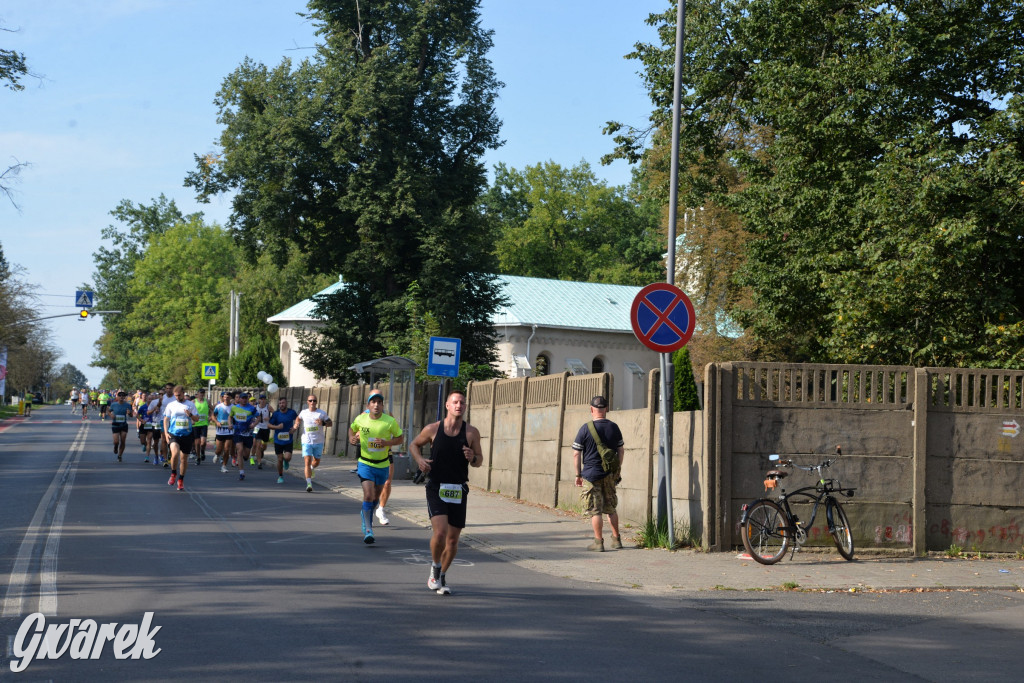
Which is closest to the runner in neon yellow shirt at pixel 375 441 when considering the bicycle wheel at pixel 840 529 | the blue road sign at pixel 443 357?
the bicycle wheel at pixel 840 529

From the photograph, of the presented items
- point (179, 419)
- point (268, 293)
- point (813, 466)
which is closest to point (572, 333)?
point (268, 293)

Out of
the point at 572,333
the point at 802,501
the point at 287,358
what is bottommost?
the point at 802,501

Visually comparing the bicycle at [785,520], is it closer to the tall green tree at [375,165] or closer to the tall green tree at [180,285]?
the tall green tree at [375,165]

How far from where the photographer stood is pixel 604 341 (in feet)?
205

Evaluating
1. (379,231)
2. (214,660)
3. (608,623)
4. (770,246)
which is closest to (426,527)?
(608,623)

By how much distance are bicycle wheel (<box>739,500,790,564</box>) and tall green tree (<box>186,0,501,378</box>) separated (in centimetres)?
2671

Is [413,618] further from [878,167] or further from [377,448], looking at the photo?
[878,167]

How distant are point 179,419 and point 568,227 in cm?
6393

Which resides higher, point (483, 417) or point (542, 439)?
point (483, 417)

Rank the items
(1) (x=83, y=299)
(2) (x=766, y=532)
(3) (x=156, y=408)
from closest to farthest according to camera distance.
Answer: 1. (2) (x=766, y=532)
2. (3) (x=156, y=408)
3. (1) (x=83, y=299)

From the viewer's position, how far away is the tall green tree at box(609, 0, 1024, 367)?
18281 mm

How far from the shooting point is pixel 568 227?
8325cm

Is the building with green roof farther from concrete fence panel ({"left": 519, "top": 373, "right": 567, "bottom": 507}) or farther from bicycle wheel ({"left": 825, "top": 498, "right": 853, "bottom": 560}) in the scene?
bicycle wheel ({"left": 825, "top": 498, "right": 853, "bottom": 560})

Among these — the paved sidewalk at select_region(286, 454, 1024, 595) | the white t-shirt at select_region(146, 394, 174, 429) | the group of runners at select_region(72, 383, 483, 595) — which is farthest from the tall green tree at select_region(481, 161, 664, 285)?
the paved sidewalk at select_region(286, 454, 1024, 595)
